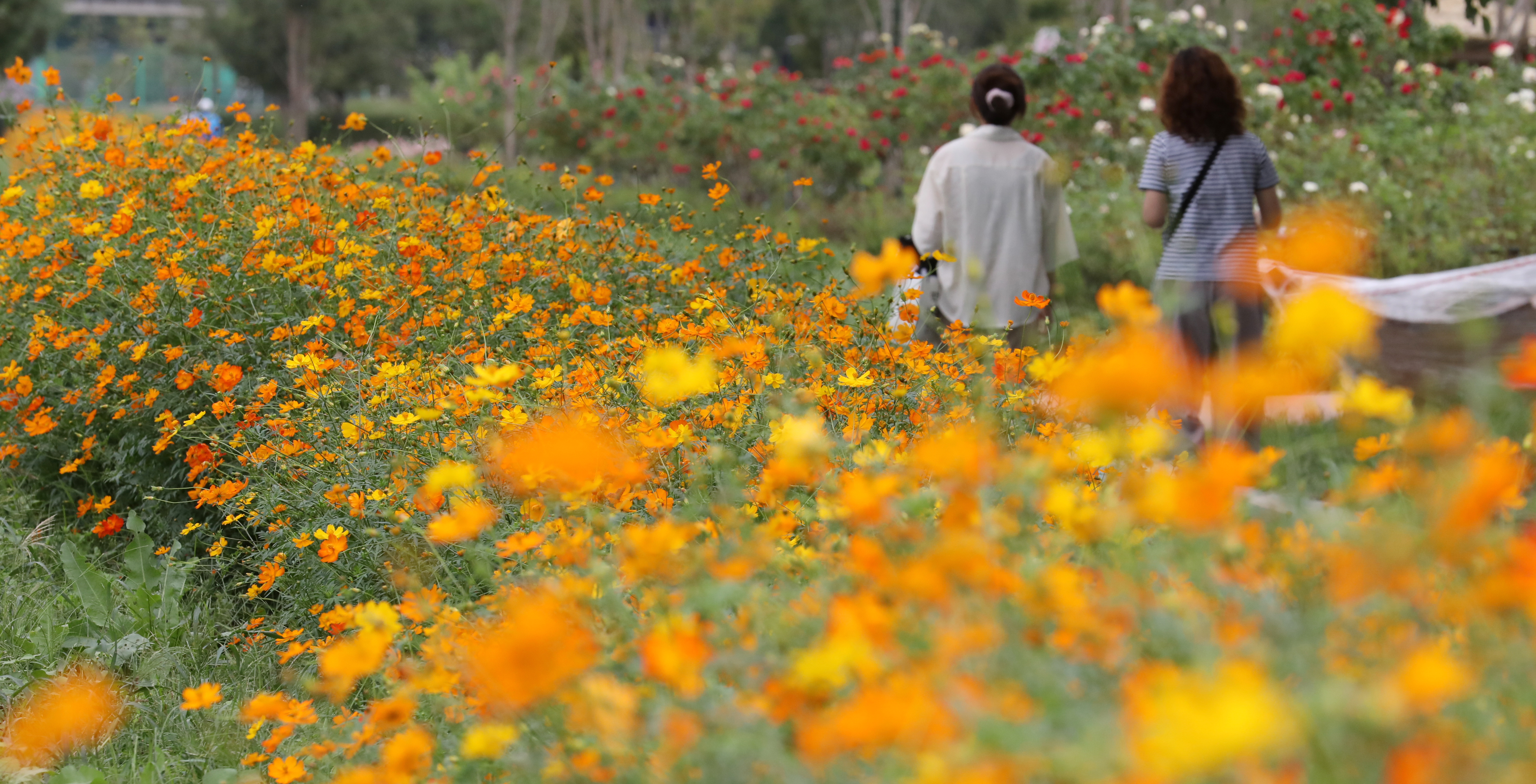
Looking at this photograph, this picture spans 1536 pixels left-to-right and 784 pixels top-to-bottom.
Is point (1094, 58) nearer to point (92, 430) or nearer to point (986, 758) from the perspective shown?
point (92, 430)

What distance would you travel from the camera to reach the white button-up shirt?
15.3 feet

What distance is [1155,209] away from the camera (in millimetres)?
4312

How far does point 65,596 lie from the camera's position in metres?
3.42

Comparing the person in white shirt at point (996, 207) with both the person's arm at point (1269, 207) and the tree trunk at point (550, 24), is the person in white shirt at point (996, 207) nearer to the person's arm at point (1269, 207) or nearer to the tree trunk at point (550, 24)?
the person's arm at point (1269, 207)

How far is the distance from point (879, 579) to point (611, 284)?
10.1ft

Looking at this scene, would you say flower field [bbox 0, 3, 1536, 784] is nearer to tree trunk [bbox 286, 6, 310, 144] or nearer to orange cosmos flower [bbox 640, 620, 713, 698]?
orange cosmos flower [bbox 640, 620, 713, 698]

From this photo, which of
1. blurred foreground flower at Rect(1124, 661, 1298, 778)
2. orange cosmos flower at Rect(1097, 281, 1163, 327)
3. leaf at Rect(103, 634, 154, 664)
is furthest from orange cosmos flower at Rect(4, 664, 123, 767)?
blurred foreground flower at Rect(1124, 661, 1298, 778)

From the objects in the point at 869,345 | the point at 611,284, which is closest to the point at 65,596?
the point at 611,284

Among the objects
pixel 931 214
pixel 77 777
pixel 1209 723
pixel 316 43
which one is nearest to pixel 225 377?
pixel 77 777

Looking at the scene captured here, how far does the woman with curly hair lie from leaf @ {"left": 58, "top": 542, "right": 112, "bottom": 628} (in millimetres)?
3276

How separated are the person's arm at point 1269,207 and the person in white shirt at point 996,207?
658 mm

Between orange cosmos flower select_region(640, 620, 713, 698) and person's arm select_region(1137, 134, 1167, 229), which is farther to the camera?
person's arm select_region(1137, 134, 1167, 229)

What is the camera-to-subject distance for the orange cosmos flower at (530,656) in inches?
47.0

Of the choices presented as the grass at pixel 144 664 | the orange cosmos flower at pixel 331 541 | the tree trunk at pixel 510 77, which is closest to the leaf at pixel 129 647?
the grass at pixel 144 664
